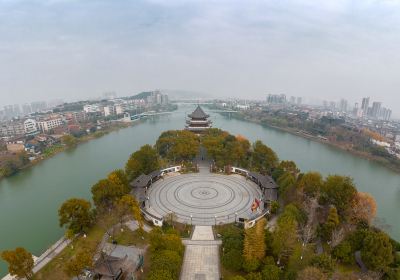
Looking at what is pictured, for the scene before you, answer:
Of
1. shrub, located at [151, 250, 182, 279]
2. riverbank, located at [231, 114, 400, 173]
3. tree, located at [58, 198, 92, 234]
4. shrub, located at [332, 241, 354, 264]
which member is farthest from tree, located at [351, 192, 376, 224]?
riverbank, located at [231, 114, 400, 173]

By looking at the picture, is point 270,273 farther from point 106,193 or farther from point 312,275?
point 106,193

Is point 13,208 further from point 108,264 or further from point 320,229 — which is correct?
point 320,229

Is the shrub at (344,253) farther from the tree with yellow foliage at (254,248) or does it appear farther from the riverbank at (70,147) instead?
the riverbank at (70,147)

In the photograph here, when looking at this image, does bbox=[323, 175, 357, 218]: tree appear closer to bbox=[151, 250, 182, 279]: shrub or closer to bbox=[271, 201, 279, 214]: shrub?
bbox=[271, 201, 279, 214]: shrub

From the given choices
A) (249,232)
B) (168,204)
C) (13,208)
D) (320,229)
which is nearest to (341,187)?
(320,229)

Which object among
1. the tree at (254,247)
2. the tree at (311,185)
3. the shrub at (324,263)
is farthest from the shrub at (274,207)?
the shrub at (324,263)

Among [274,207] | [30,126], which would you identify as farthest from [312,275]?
[30,126]
